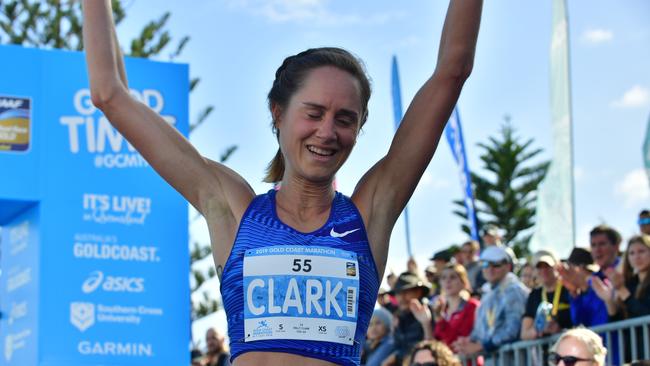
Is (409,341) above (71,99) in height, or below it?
below

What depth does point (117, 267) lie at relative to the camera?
27.2ft

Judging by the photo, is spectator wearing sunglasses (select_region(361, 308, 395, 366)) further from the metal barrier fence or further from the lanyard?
the lanyard

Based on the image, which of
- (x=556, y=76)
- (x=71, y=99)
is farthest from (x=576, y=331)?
(x=556, y=76)

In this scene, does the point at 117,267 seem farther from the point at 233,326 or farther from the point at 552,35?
the point at 552,35

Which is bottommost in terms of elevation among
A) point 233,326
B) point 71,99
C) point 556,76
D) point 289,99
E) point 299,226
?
point 233,326

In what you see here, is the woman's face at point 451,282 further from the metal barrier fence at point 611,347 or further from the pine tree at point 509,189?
the pine tree at point 509,189

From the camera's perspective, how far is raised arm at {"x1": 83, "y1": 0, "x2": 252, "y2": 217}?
3.37 metres

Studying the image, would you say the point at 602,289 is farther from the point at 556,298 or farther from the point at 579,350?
the point at 579,350

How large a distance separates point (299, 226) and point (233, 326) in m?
0.35

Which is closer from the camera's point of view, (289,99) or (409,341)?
(289,99)

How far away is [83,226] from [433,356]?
269cm

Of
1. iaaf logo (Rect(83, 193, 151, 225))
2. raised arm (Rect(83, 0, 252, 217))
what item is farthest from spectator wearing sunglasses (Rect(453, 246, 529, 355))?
raised arm (Rect(83, 0, 252, 217))

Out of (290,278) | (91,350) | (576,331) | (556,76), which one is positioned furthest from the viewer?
(556,76)

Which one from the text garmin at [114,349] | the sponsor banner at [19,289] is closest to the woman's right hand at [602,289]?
the text garmin at [114,349]
